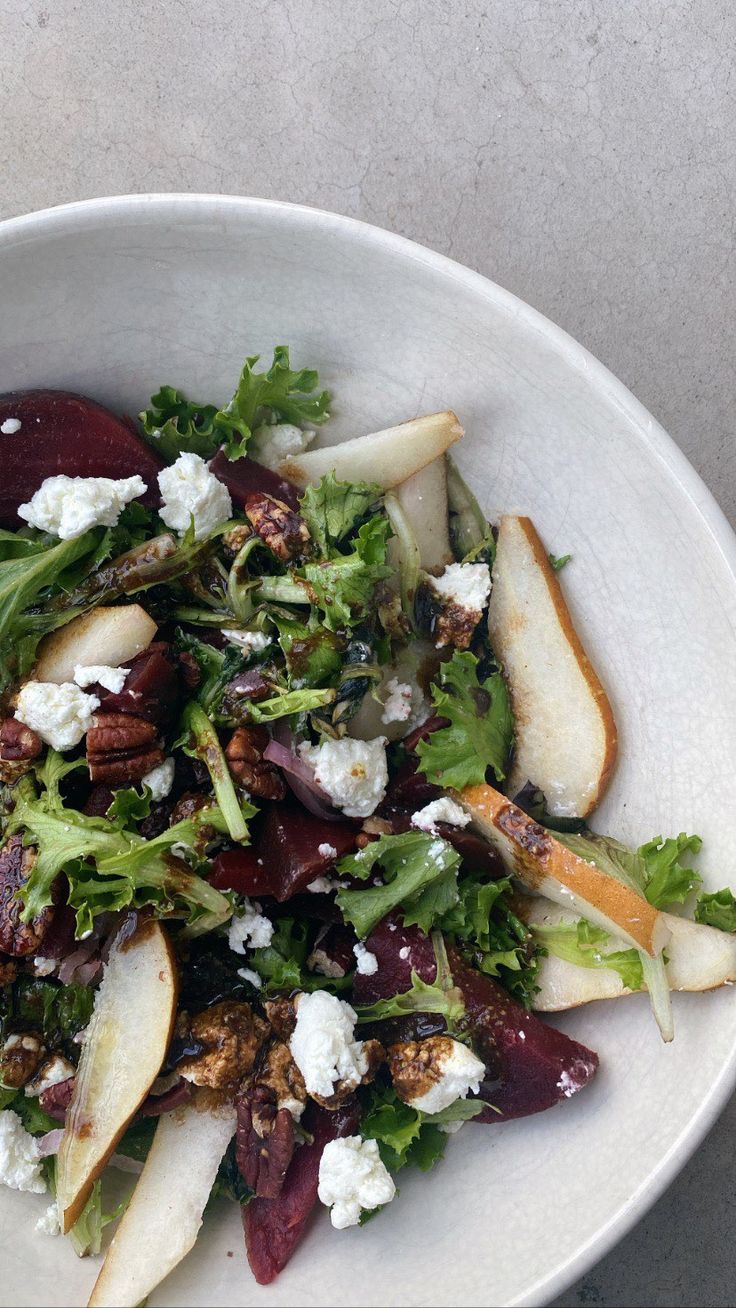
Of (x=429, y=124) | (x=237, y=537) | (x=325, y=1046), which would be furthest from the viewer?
(x=429, y=124)

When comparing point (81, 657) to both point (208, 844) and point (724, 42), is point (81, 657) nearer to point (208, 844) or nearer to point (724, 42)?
point (208, 844)

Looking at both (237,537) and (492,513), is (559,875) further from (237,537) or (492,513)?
(237,537)

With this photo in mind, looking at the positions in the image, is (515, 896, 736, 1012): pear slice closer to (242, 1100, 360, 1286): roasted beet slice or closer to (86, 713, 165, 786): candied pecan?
(242, 1100, 360, 1286): roasted beet slice

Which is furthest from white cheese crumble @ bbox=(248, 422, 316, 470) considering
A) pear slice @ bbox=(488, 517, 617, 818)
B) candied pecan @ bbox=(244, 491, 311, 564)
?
pear slice @ bbox=(488, 517, 617, 818)

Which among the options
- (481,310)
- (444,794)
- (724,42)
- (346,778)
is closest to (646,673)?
(444,794)

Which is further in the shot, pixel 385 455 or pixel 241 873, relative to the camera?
pixel 385 455

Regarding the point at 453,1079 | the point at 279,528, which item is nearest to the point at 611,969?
the point at 453,1079
